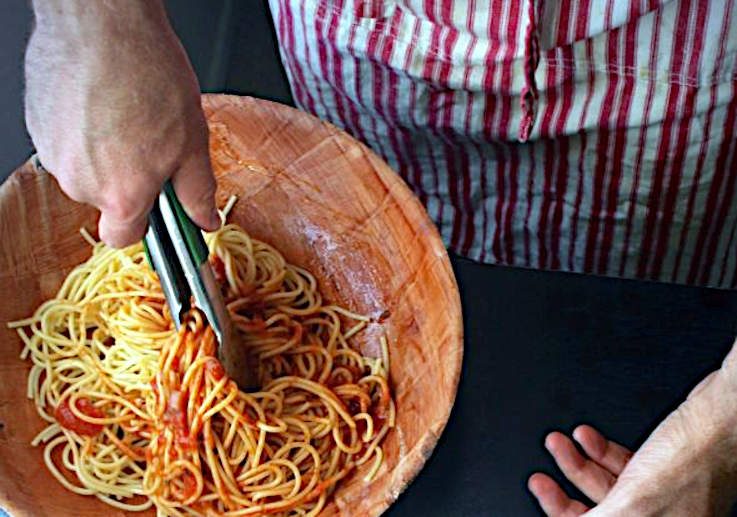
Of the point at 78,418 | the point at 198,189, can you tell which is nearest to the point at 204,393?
the point at 78,418

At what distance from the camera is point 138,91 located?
70 cm

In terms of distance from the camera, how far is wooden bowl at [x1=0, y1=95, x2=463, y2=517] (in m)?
0.92

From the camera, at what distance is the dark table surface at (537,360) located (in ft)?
3.47

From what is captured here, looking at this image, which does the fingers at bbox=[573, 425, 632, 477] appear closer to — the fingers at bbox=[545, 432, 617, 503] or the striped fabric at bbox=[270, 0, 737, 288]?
the fingers at bbox=[545, 432, 617, 503]

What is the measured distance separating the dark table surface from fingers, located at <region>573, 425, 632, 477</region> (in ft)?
0.14

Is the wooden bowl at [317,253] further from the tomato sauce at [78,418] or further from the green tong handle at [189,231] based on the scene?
the green tong handle at [189,231]

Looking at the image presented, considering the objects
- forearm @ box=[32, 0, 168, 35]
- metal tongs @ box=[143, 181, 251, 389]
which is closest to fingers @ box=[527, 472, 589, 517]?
metal tongs @ box=[143, 181, 251, 389]

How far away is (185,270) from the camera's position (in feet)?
2.88

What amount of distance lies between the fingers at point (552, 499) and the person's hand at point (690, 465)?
190 mm

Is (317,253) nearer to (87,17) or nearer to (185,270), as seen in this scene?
(185,270)

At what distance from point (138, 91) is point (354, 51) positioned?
40 centimetres

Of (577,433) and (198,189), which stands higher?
(198,189)

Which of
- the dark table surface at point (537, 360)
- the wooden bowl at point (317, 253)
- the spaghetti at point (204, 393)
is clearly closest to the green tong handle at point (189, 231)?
the spaghetti at point (204, 393)

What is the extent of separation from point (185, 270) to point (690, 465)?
0.44m
